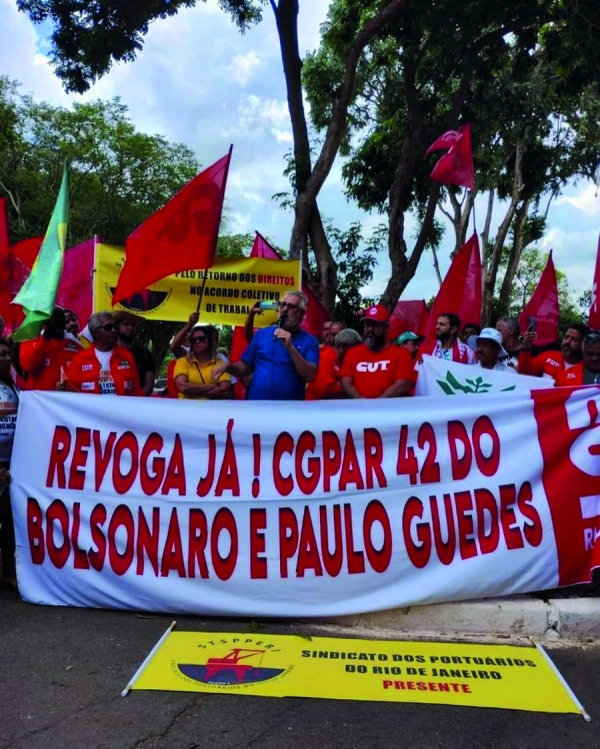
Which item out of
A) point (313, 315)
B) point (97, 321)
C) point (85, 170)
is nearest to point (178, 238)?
point (97, 321)

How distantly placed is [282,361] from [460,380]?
1192 millimetres

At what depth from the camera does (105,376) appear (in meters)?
5.53

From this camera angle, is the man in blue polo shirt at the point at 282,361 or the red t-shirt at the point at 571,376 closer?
the man in blue polo shirt at the point at 282,361

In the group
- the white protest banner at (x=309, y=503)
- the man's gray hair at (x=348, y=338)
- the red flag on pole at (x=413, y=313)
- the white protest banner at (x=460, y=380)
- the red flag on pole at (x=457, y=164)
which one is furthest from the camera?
the red flag on pole at (x=413, y=313)

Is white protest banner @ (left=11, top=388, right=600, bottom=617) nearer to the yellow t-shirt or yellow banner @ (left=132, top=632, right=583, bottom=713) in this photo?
yellow banner @ (left=132, top=632, right=583, bottom=713)

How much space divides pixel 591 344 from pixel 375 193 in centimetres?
937

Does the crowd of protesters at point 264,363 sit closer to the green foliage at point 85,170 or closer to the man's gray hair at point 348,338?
the man's gray hair at point 348,338

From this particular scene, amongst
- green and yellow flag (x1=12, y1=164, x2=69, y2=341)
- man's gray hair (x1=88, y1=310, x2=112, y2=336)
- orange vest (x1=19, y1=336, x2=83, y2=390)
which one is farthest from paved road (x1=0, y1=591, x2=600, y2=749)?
orange vest (x1=19, y1=336, x2=83, y2=390)

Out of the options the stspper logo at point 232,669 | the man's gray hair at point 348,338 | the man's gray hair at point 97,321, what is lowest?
the stspper logo at point 232,669

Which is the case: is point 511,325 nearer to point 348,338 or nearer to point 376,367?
point 348,338

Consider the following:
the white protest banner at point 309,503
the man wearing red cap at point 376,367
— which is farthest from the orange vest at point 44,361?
the man wearing red cap at point 376,367

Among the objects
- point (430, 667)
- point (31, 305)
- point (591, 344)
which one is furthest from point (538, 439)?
point (31, 305)

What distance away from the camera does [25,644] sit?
156 inches

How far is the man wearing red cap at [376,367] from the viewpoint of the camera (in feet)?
16.6
